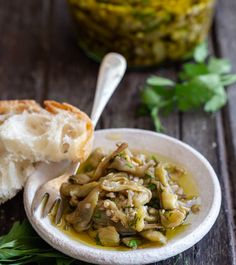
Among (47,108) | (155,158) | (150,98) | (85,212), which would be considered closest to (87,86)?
(150,98)

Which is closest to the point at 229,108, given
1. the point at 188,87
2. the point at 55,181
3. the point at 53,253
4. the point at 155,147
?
the point at 188,87

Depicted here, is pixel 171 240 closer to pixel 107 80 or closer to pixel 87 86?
pixel 107 80

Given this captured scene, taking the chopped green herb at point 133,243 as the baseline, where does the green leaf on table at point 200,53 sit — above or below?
above

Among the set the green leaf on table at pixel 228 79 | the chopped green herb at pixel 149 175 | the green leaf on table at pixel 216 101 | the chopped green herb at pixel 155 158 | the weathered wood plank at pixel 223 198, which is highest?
the green leaf on table at pixel 228 79

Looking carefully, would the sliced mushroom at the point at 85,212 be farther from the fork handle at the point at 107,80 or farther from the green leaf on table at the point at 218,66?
the green leaf on table at the point at 218,66

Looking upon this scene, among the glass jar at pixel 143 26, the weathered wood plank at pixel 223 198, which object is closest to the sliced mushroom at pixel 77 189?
the weathered wood plank at pixel 223 198

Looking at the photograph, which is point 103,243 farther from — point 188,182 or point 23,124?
point 23,124

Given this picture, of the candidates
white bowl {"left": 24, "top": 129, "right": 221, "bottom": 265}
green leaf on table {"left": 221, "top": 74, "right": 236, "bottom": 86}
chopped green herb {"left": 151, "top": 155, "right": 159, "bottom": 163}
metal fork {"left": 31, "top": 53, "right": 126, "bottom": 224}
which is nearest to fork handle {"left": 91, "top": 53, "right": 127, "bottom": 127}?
metal fork {"left": 31, "top": 53, "right": 126, "bottom": 224}
